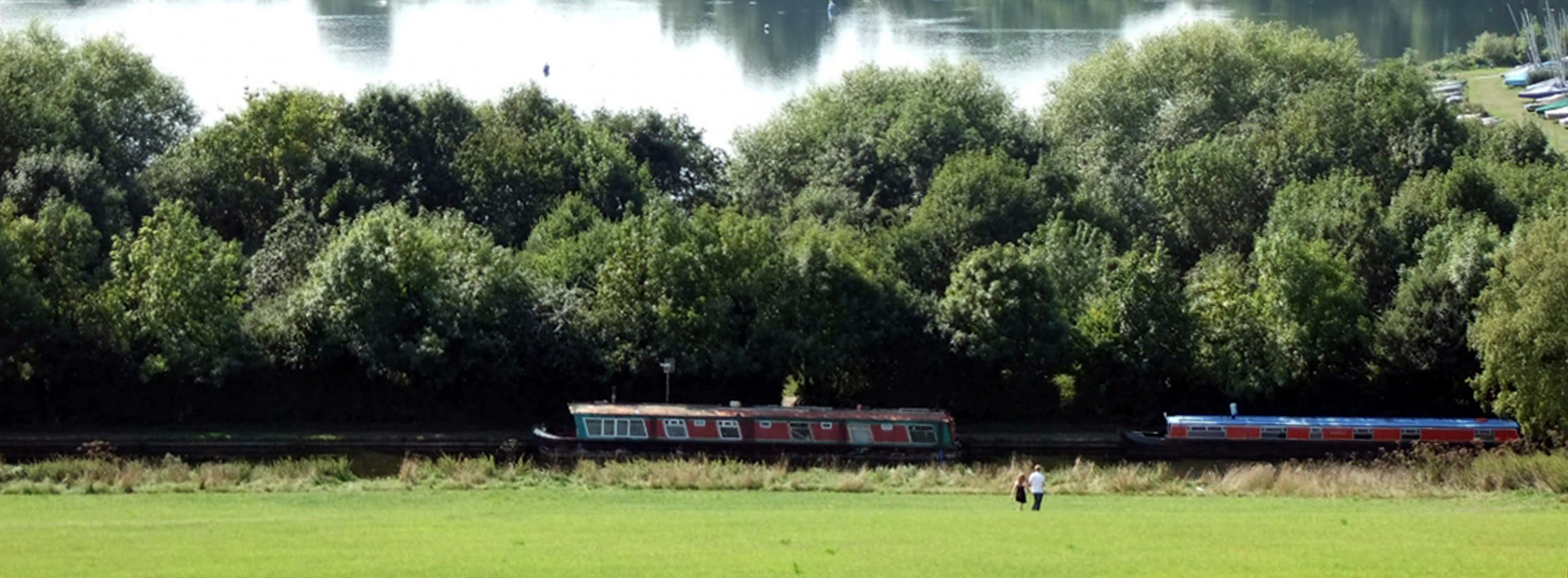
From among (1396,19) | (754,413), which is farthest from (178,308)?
(1396,19)

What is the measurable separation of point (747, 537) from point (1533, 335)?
52.4 feet

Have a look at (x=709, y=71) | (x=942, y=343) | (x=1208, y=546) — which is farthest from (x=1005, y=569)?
(x=709, y=71)

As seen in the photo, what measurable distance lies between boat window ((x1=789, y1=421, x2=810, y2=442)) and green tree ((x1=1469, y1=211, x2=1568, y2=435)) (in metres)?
11.8

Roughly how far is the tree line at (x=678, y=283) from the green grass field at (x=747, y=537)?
27.0 feet

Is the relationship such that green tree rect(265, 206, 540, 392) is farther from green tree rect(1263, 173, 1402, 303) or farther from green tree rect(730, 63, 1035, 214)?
green tree rect(1263, 173, 1402, 303)

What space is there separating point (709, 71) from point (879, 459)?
53.7m

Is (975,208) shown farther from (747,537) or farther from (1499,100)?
(1499,100)

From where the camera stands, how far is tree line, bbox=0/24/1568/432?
3522cm

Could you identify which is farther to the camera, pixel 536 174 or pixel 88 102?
pixel 88 102

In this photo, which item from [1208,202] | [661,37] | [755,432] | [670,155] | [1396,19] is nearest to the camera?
[755,432]

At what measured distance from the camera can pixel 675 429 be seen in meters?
34.8

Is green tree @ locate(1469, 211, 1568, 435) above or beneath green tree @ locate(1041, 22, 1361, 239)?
beneath

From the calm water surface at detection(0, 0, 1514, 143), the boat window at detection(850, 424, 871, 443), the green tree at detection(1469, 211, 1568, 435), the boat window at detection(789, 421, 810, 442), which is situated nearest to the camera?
the green tree at detection(1469, 211, 1568, 435)

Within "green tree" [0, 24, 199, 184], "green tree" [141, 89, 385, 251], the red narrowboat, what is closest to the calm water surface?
"green tree" [0, 24, 199, 184]
